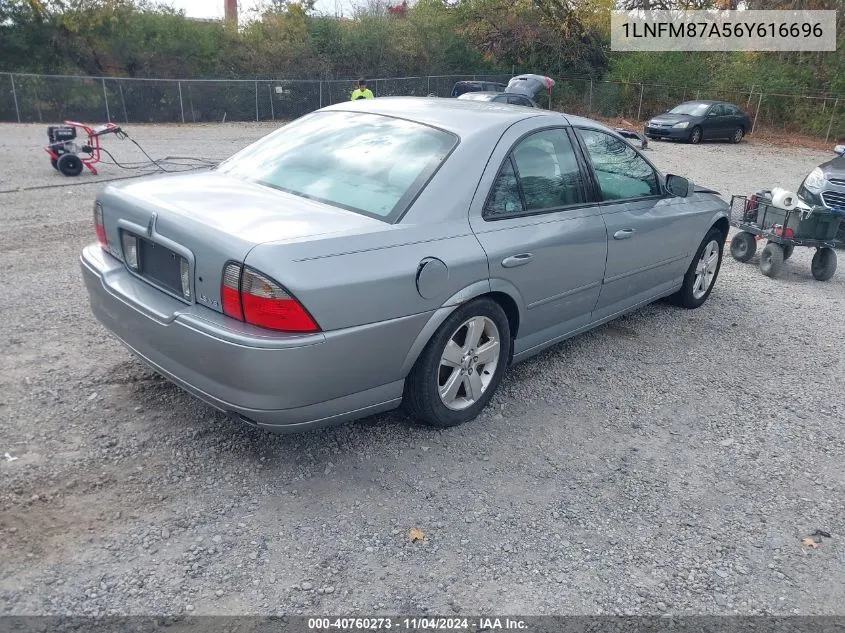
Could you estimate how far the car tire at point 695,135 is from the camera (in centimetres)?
2297

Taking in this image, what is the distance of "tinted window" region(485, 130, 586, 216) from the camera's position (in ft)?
13.1

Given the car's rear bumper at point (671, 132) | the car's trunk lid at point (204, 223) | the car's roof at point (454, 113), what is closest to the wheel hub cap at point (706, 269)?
the car's roof at point (454, 113)

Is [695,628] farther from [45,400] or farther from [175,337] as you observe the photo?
[45,400]

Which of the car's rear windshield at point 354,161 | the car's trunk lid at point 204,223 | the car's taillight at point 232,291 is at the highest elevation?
the car's rear windshield at point 354,161

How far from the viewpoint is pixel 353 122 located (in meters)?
4.32

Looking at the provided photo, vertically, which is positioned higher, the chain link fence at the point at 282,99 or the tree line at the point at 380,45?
the tree line at the point at 380,45

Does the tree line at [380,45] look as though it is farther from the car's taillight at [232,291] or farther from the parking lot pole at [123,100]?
the car's taillight at [232,291]

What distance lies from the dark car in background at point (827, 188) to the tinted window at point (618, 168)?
554 centimetres

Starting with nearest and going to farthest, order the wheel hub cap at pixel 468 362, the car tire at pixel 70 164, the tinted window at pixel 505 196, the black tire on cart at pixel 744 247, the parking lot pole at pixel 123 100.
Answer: the wheel hub cap at pixel 468 362 → the tinted window at pixel 505 196 → the black tire on cart at pixel 744 247 → the car tire at pixel 70 164 → the parking lot pole at pixel 123 100

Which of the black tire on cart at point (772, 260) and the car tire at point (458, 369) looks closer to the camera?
the car tire at point (458, 369)

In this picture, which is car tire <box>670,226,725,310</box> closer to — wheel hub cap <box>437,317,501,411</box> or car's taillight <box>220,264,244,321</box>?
wheel hub cap <box>437,317,501,411</box>

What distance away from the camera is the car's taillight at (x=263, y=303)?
2982 millimetres

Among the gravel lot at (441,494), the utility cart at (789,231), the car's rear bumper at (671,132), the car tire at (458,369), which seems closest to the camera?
the gravel lot at (441,494)

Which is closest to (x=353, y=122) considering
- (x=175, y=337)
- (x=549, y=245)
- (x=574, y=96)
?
(x=549, y=245)
